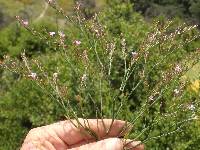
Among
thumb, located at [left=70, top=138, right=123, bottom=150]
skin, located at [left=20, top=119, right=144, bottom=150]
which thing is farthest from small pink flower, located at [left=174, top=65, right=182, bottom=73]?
thumb, located at [left=70, top=138, right=123, bottom=150]

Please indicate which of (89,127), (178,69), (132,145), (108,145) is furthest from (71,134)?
(178,69)

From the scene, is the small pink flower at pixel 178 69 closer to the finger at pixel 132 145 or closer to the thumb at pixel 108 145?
the finger at pixel 132 145

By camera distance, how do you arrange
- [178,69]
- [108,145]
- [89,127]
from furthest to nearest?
[89,127]
[178,69]
[108,145]

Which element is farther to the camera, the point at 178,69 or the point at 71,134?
the point at 71,134

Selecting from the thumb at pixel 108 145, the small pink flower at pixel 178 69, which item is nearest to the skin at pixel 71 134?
the thumb at pixel 108 145

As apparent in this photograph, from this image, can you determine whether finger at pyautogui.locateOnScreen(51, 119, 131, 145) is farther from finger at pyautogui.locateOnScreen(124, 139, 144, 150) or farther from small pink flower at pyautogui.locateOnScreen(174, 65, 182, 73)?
small pink flower at pyautogui.locateOnScreen(174, 65, 182, 73)

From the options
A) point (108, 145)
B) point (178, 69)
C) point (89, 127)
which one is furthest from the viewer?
point (89, 127)

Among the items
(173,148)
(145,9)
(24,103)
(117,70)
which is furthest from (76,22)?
(145,9)

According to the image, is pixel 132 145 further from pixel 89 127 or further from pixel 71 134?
pixel 71 134

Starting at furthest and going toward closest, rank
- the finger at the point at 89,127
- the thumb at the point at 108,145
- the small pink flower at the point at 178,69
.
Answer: the finger at the point at 89,127
the small pink flower at the point at 178,69
the thumb at the point at 108,145
